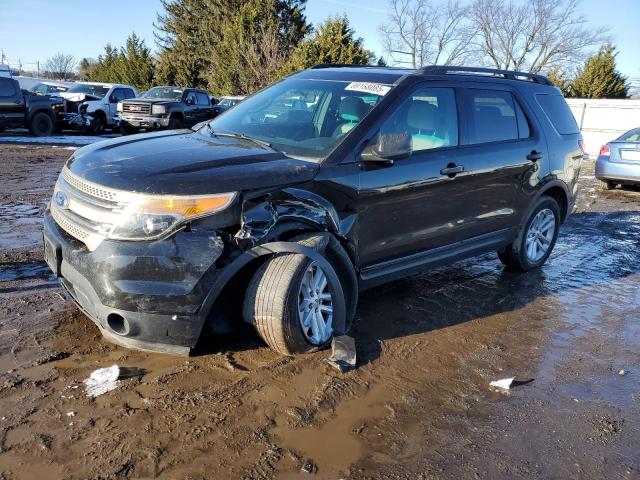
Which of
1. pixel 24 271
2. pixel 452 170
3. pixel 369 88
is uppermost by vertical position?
pixel 369 88

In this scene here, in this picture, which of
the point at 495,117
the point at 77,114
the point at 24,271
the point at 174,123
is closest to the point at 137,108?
the point at 174,123

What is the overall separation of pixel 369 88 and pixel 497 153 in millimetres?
1416

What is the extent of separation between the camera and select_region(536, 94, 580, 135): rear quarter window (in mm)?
5844

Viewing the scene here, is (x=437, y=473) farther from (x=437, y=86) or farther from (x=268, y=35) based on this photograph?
(x=268, y=35)

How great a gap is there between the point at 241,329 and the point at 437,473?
4.99 feet

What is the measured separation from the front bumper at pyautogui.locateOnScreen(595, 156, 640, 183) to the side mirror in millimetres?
9730

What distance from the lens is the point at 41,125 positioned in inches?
687

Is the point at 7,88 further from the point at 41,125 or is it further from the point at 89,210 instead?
the point at 89,210

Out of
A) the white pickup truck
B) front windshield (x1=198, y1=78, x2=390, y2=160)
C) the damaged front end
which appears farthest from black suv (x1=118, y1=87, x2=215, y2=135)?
front windshield (x1=198, y1=78, x2=390, y2=160)

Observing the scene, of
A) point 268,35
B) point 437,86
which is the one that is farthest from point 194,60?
point 437,86

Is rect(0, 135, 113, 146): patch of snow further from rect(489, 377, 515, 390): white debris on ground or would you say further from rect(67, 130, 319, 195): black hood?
rect(489, 377, 515, 390): white debris on ground

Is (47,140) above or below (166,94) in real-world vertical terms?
below

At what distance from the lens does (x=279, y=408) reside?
3135 mm

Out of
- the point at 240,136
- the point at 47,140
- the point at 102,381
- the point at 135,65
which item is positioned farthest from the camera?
the point at 135,65
